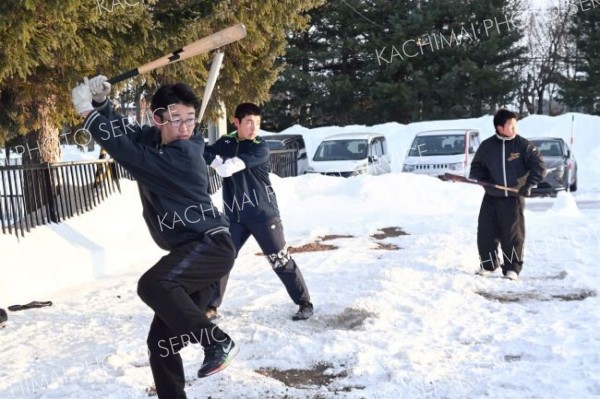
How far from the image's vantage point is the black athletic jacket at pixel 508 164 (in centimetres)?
752

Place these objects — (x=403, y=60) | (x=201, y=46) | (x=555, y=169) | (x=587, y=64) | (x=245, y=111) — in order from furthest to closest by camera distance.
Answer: (x=587, y=64) → (x=403, y=60) → (x=555, y=169) → (x=245, y=111) → (x=201, y=46)

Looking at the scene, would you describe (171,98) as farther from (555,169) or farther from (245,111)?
(555,169)

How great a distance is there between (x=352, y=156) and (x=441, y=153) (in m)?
2.29

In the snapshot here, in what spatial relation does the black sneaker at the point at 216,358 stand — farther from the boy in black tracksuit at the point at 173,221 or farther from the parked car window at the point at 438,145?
the parked car window at the point at 438,145

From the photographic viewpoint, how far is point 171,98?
3705mm

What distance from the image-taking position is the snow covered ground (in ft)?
14.3

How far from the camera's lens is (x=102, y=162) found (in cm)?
992

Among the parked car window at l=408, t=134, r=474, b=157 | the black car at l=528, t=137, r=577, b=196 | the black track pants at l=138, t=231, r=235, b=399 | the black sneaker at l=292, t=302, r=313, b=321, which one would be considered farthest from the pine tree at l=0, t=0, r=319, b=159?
the black car at l=528, t=137, r=577, b=196

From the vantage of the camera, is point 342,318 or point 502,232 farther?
point 502,232

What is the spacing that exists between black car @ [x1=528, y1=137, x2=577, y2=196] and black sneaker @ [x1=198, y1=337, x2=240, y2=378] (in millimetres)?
12568

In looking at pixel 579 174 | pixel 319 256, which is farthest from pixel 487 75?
pixel 319 256

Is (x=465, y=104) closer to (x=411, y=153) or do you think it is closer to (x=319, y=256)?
(x=411, y=153)

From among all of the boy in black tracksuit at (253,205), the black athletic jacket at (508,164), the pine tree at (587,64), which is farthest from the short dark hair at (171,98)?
the pine tree at (587,64)

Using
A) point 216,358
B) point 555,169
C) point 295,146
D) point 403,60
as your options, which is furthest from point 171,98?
point 403,60
